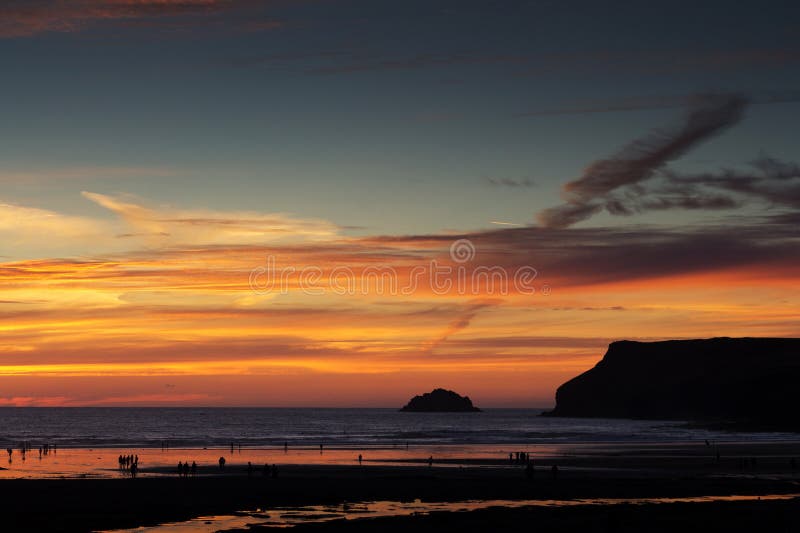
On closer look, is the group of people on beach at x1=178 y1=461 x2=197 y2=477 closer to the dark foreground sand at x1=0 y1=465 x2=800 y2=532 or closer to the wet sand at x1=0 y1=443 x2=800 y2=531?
the wet sand at x1=0 y1=443 x2=800 y2=531

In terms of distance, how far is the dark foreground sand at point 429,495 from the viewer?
119 feet

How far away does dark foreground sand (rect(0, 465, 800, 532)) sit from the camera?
3641 cm

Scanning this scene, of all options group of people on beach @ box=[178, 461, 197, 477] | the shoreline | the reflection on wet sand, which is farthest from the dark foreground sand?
group of people on beach @ box=[178, 461, 197, 477]

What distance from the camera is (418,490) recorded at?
50344mm

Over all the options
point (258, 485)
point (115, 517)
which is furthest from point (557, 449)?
point (115, 517)

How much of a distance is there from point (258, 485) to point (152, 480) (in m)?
8.16

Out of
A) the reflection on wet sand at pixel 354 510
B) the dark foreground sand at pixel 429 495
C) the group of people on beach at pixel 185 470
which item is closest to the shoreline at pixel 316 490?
the dark foreground sand at pixel 429 495

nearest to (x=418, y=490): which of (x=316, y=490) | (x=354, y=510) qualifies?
(x=316, y=490)

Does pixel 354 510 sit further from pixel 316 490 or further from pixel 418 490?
pixel 316 490

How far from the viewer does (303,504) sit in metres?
44.3

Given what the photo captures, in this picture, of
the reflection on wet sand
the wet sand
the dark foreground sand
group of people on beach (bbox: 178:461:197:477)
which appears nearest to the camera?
the dark foreground sand

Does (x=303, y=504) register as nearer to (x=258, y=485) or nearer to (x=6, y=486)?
(x=258, y=485)

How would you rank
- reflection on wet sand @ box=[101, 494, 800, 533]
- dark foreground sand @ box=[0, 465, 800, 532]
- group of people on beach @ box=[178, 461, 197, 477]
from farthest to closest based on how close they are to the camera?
group of people on beach @ box=[178, 461, 197, 477], reflection on wet sand @ box=[101, 494, 800, 533], dark foreground sand @ box=[0, 465, 800, 532]

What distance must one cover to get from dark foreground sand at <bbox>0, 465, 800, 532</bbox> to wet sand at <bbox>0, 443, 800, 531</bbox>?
59 millimetres
